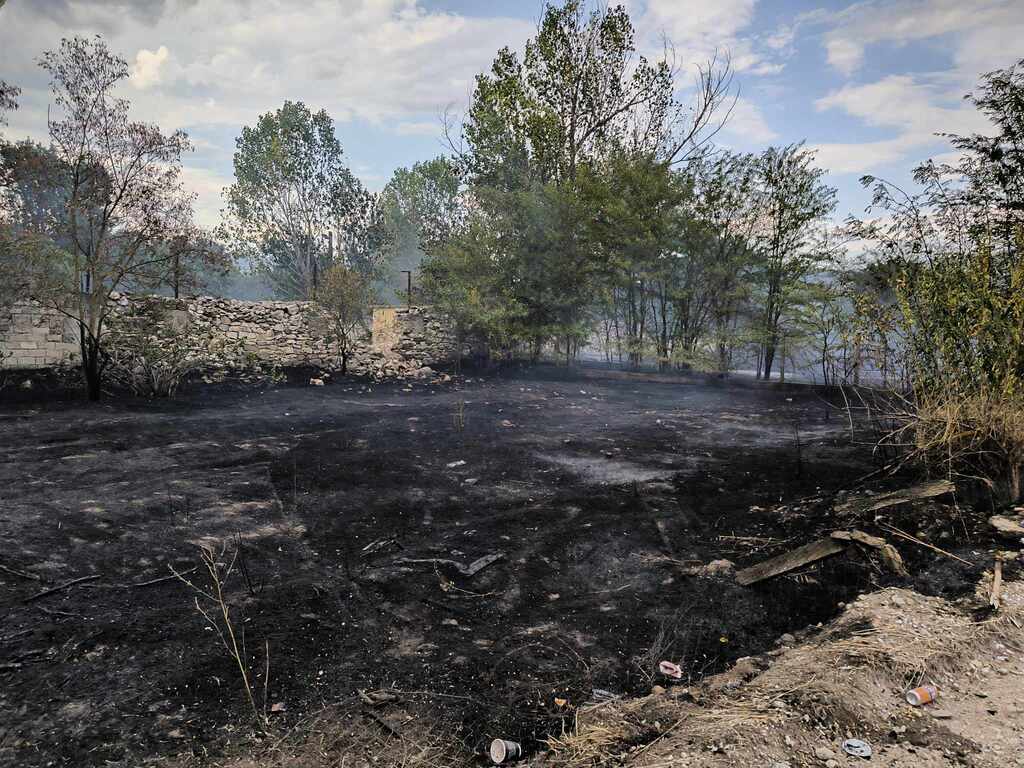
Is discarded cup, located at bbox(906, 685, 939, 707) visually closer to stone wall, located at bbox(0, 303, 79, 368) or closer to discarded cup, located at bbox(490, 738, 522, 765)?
discarded cup, located at bbox(490, 738, 522, 765)

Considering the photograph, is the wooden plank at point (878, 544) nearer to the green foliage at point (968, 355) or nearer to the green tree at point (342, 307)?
the green foliage at point (968, 355)

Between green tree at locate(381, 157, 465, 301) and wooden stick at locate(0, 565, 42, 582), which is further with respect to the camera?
green tree at locate(381, 157, 465, 301)

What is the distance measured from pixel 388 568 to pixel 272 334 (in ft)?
36.3

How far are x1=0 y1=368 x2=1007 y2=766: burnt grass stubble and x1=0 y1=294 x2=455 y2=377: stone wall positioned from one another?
12.1ft

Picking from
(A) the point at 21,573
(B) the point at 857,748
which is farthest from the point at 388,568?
(B) the point at 857,748

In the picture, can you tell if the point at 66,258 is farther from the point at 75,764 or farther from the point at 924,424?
the point at 924,424

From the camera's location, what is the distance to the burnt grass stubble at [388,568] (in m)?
2.35

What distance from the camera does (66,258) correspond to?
9.73 m

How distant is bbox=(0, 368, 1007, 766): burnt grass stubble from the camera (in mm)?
2352

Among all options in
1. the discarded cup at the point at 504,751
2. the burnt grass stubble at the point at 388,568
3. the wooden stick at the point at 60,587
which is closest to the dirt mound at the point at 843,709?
the discarded cup at the point at 504,751

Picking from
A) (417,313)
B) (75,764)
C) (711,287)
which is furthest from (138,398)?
(711,287)

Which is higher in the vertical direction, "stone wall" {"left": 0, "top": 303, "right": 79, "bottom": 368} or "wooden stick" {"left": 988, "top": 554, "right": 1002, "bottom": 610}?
"stone wall" {"left": 0, "top": 303, "right": 79, "bottom": 368}

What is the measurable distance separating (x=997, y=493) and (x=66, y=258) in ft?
42.9

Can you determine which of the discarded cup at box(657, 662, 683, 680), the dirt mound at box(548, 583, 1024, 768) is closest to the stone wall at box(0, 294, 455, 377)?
the discarded cup at box(657, 662, 683, 680)
